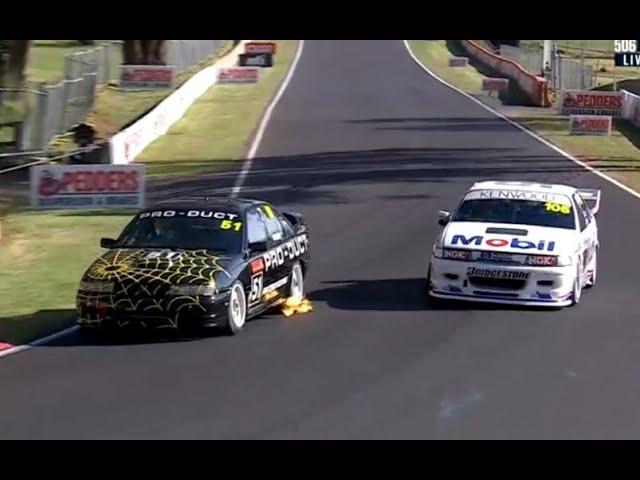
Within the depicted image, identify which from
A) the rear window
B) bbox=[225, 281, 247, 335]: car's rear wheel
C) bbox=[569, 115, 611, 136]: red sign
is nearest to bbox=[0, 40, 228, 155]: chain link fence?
bbox=[569, 115, 611, 136]: red sign

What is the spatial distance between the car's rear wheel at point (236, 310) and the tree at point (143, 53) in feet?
157

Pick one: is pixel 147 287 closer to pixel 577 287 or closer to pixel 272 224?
pixel 272 224

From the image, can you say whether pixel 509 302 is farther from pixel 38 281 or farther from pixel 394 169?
pixel 394 169

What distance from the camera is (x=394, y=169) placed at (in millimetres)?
34031

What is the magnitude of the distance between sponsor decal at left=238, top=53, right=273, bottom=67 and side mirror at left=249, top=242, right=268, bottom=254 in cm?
6007

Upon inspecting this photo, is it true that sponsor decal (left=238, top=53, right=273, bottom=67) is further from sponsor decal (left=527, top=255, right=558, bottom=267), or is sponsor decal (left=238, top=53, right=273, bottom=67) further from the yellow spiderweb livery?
the yellow spiderweb livery

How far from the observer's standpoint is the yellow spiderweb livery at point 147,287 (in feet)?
43.4

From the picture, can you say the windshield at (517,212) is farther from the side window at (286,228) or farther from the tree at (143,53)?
the tree at (143,53)

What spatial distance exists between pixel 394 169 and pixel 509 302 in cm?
1886

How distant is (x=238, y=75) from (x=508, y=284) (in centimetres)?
4877

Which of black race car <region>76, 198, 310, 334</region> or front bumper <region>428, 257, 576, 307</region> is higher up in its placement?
black race car <region>76, 198, 310, 334</region>

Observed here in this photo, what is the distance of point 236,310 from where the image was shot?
13766 millimetres

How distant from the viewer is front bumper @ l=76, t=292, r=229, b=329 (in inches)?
521
